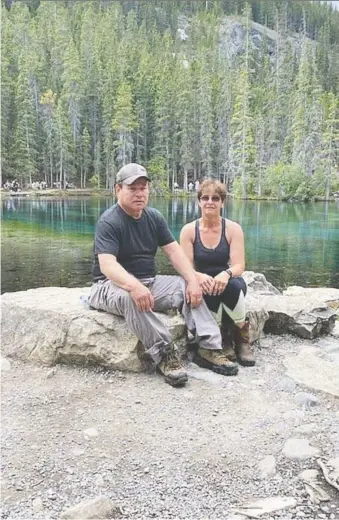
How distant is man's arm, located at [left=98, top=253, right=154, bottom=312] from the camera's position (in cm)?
422

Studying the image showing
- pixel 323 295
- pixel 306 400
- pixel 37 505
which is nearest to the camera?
pixel 37 505

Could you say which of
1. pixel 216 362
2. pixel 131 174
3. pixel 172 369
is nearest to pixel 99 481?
pixel 172 369

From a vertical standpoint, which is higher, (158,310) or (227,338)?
(158,310)

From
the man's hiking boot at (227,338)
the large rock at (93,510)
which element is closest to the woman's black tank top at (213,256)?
the man's hiking boot at (227,338)

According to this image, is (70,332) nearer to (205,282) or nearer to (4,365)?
(4,365)

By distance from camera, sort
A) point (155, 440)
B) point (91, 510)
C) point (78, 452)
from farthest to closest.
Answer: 1. point (155, 440)
2. point (78, 452)
3. point (91, 510)

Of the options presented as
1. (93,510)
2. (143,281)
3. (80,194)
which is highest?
(143,281)

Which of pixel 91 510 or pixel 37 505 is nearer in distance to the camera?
pixel 91 510

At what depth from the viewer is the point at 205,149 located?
74.6m

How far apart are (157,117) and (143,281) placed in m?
73.5

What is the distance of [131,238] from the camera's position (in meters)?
4.56

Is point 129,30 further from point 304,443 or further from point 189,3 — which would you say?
point 304,443

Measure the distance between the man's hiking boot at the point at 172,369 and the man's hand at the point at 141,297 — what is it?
1.55ft

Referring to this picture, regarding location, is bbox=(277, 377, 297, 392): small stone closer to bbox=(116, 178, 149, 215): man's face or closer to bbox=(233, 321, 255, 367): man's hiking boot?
bbox=(233, 321, 255, 367): man's hiking boot
